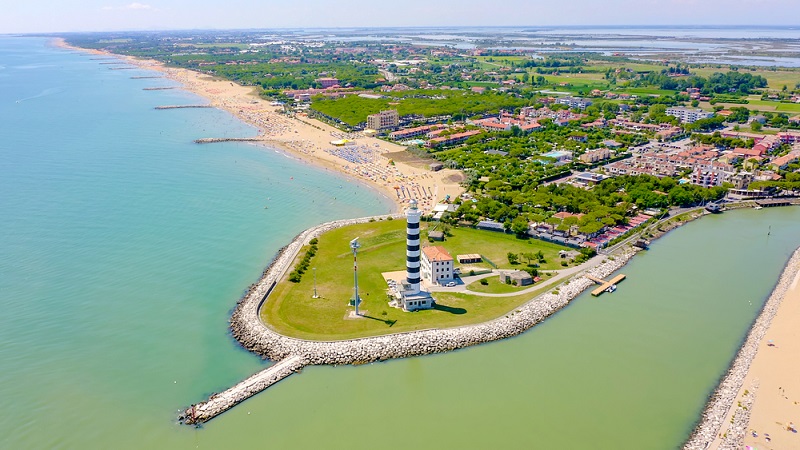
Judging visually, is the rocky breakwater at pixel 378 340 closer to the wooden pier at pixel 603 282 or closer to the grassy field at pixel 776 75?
the wooden pier at pixel 603 282

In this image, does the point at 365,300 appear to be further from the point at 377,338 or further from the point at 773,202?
the point at 773,202

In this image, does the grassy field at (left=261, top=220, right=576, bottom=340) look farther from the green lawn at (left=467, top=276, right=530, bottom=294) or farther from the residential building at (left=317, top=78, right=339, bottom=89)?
the residential building at (left=317, top=78, right=339, bottom=89)

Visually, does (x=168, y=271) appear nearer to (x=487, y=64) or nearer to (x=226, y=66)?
(x=226, y=66)

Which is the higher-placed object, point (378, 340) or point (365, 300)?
point (365, 300)

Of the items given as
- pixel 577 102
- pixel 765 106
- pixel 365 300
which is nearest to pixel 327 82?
pixel 577 102

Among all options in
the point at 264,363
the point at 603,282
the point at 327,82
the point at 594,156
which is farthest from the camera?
the point at 327,82
